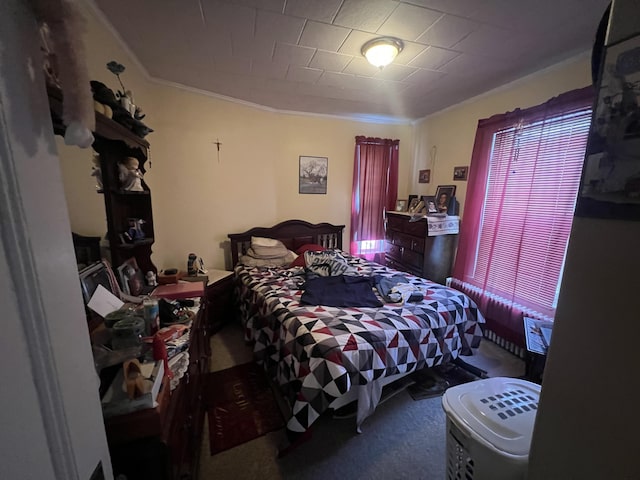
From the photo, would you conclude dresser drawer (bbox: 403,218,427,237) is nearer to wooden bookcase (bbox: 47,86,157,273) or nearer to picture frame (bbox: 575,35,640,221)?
picture frame (bbox: 575,35,640,221)

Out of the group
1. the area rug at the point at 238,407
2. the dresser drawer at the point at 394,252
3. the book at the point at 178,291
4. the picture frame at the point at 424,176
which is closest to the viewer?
the area rug at the point at 238,407

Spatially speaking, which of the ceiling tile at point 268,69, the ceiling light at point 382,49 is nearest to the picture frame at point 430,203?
the ceiling light at point 382,49

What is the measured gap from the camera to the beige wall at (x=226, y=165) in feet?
9.13

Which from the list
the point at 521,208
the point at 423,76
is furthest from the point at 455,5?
the point at 521,208

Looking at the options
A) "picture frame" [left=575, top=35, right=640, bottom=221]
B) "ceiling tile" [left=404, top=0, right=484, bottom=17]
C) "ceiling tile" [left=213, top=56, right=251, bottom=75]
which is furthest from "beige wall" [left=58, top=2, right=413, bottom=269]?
"picture frame" [left=575, top=35, right=640, bottom=221]

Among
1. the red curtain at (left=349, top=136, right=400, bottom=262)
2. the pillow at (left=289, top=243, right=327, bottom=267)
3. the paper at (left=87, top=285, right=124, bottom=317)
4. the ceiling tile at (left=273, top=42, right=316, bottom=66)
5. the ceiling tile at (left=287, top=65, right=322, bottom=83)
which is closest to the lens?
the paper at (left=87, top=285, right=124, bottom=317)

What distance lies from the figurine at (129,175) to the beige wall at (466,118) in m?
3.42

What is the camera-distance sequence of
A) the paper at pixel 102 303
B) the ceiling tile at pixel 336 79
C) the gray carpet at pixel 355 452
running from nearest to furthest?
the paper at pixel 102 303, the gray carpet at pixel 355 452, the ceiling tile at pixel 336 79

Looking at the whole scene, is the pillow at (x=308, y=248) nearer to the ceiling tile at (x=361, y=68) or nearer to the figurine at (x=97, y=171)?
the ceiling tile at (x=361, y=68)

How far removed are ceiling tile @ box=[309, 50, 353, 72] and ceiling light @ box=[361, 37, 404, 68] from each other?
203 mm

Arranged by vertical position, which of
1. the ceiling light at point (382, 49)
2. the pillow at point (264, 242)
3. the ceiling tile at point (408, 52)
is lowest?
the pillow at point (264, 242)

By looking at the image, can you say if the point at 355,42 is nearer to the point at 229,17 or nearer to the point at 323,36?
the point at 323,36

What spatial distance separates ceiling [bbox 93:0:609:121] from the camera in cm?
160

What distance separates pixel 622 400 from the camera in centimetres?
50
